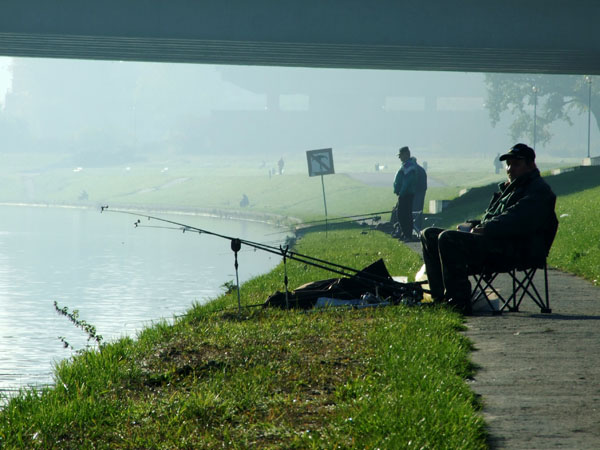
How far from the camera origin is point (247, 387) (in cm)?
624

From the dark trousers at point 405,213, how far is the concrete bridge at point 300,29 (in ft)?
21.2

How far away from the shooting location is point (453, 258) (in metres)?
9.27

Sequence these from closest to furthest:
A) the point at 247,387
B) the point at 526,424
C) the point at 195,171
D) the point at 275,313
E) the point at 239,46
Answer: the point at 526,424
the point at 247,387
the point at 275,313
the point at 239,46
the point at 195,171

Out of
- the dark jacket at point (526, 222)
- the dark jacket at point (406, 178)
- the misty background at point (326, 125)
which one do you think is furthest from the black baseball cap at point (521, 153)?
the misty background at point (326, 125)

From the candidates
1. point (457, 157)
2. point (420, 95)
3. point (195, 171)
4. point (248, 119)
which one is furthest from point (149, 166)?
point (420, 95)

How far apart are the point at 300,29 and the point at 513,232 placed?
19.1 meters

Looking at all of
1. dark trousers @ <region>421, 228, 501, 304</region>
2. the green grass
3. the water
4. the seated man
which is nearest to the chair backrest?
the seated man

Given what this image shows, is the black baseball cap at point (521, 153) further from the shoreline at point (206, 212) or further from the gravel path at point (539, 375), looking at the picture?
the shoreline at point (206, 212)

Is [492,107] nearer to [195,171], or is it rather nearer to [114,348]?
[195,171]

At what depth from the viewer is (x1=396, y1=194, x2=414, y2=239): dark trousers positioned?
22.3 metres

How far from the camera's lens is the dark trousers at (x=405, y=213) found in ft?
73.3

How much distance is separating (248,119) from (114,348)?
12090cm

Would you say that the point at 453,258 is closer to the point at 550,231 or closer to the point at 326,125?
the point at 550,231

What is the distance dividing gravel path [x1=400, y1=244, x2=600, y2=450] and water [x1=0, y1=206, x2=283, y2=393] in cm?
375
